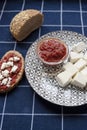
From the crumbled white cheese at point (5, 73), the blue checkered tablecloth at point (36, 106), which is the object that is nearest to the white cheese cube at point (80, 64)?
the blue checkered tablecloth at point (36, 106)

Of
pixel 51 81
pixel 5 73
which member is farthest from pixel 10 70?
pixel 51 81

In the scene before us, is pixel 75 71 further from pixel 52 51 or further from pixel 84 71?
pixel 52 51

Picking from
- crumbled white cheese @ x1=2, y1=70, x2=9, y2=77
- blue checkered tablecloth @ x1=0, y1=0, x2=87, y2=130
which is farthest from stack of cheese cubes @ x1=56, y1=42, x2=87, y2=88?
crumbled white cheese @ x1=2, y1=70, x2=9, y2=77

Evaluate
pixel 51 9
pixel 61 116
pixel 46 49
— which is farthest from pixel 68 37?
pixel 61 116

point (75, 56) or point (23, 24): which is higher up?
point (23, 24)

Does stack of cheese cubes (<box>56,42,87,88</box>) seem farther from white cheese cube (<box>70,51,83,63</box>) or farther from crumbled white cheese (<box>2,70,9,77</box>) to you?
crumbled white cheese (<box>2,70,9,77</box>)

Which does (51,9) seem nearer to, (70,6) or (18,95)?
(70,6)
